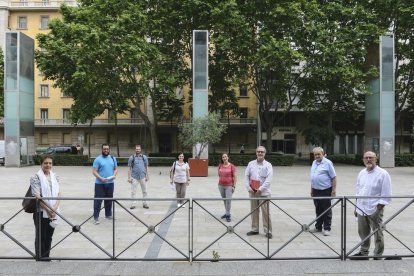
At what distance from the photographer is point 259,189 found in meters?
8.28

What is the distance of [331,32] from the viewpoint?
99.3ft

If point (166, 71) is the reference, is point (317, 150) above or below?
below

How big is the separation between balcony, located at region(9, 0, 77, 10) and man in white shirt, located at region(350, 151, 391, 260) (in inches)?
2061

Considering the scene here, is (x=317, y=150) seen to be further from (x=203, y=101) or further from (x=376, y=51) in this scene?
(x=376, y=51)

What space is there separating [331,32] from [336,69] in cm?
307

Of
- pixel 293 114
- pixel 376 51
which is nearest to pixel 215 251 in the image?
pixel 376 51

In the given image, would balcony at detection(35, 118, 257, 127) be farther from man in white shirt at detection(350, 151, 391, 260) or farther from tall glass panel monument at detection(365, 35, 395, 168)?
man in white shirt at detection(350, 151, 391, 260)

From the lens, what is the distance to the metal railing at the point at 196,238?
21.9 feet

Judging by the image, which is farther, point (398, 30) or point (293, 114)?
point (293, 114)

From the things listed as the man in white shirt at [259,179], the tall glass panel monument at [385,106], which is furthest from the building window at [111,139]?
the man in white shirt at [259,179]

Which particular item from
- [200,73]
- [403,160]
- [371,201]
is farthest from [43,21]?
[371,201]

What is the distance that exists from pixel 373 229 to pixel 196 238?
320 cm

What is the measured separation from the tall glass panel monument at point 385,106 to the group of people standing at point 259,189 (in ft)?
75.1

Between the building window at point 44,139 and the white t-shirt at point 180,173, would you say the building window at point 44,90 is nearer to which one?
the building window at point 44,139
